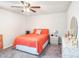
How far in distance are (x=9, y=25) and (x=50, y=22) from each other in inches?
106

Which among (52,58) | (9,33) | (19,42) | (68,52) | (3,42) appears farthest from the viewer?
(9,33)

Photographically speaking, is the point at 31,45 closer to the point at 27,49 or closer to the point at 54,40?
the point at 27,49

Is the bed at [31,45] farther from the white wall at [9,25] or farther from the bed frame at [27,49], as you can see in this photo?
the white wall at [9,25]

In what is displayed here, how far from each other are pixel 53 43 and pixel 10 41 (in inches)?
104

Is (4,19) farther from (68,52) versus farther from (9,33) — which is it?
(68,52)

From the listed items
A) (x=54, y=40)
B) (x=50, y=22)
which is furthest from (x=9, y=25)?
(x=54, y=40)

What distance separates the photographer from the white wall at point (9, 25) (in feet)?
14.0

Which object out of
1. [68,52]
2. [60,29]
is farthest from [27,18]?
[68,52]

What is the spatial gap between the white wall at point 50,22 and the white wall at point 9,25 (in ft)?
3.16

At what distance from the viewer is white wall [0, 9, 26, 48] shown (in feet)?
14.0

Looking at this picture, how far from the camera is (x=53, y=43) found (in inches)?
207

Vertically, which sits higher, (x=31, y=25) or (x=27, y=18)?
(x=27, y=18)

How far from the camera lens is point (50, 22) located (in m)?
5.71

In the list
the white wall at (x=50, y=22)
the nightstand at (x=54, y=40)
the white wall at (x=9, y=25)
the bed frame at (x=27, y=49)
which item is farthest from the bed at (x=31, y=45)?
the white wall at (x=50, y=22)
